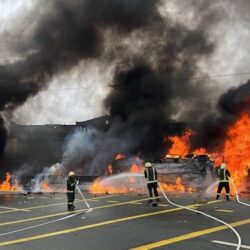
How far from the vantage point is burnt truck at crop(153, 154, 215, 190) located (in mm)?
22473

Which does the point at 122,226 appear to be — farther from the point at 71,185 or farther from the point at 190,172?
the point at 190,172

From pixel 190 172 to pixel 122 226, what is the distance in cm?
1279

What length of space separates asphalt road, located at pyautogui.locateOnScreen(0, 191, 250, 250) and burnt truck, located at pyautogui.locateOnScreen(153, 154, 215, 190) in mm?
6772

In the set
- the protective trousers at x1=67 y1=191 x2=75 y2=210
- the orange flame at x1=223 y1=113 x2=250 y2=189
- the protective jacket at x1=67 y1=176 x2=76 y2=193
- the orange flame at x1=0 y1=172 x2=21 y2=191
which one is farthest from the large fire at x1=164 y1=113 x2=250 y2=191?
the orange flame at x1=0 y1=172 x2=21 y2=191

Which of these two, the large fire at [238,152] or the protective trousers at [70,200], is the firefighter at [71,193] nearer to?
the protective trousers at [70,200]

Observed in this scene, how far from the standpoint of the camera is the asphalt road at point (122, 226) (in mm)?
8398

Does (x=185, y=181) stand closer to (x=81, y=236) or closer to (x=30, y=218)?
(x=30, y=218)

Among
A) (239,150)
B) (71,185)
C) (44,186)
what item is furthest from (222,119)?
(71,185)

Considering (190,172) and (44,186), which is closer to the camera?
(190,172)

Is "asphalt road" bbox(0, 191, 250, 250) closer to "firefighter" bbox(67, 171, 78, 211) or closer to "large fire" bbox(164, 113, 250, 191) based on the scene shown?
"firefighter" bbox(67, 171, 78, 211)

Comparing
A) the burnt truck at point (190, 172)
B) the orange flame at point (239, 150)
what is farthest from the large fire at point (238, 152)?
the burnt truck at point (190, 172)

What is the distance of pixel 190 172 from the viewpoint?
22734mm

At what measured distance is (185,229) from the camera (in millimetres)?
9852

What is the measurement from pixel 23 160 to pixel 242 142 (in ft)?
62.8
